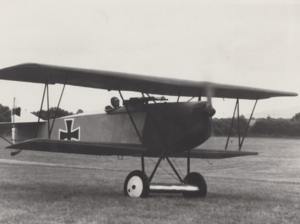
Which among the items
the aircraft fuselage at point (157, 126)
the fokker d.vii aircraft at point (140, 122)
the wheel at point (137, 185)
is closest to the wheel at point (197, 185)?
the fokker d.vii aircraft at point (140, 122)

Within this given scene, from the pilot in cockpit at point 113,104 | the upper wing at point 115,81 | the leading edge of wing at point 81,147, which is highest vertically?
the upper wing at point 115,81

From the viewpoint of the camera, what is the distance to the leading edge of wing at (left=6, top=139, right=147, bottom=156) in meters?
8.83

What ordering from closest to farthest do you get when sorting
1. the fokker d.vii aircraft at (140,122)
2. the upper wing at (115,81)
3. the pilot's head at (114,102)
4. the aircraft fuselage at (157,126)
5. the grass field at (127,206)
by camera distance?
the grass field at (127,206), the upper wing at (115,81), the fokker d.vii aircraft at (140,122), the aircraft fuselage at (157,126), the pilot's head at (114,102)

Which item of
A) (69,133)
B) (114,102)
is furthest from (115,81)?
(69,133)

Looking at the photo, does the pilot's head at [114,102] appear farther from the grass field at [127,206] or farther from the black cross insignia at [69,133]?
Answer: the grass field at [127,206]

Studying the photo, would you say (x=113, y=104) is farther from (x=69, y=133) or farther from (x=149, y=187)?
(x=149, y=187)

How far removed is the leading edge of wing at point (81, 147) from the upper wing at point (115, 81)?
1.41 m

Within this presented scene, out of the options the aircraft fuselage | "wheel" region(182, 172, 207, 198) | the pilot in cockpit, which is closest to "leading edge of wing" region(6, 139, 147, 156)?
the aircraft fuselage

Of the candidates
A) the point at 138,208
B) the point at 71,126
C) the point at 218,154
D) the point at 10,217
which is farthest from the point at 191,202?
the point at 71,126

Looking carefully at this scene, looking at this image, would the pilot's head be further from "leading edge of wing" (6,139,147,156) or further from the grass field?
the grass field

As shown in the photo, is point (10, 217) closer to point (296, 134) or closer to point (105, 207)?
point (105, 207)

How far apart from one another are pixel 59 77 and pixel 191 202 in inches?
161

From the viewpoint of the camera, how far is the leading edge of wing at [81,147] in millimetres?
8828

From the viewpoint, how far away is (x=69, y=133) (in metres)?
12.0
